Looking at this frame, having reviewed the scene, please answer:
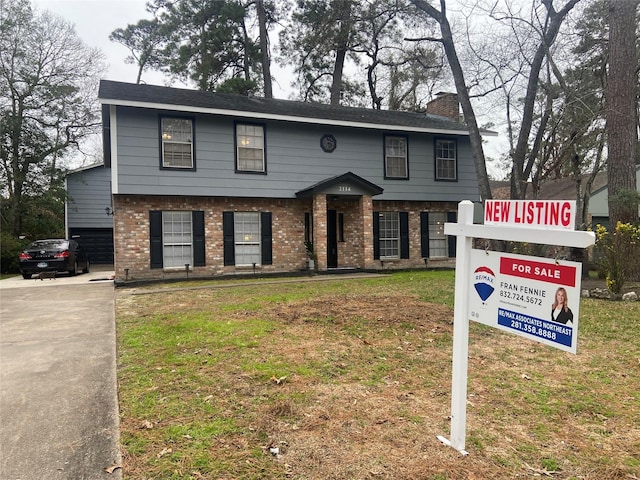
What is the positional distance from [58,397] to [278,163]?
1105 cm

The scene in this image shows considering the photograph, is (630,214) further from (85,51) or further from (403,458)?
(85,51)

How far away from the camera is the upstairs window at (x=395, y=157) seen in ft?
51.0

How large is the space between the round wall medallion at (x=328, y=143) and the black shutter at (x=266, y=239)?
3.24 metres

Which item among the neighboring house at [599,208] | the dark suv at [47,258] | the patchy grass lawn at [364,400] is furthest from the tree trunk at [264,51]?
the neighboring house at [599,208]

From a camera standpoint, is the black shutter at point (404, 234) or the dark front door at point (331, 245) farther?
the black shutter at point (404, 234)

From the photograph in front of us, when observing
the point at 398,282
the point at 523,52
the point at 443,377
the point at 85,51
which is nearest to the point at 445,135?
the point at 523,52

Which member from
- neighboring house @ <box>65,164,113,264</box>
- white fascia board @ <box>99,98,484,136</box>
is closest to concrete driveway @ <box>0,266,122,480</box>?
white fascia board @ <box>99,98,484,136</box>

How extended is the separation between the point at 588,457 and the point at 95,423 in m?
3.50

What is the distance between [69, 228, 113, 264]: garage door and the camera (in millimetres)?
21922

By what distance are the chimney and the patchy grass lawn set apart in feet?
45.6

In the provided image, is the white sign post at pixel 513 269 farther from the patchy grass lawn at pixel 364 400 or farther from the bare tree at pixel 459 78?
A: the bare tree at pixel 459 78

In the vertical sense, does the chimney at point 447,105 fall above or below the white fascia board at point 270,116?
above

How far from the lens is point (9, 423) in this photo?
3203 mm

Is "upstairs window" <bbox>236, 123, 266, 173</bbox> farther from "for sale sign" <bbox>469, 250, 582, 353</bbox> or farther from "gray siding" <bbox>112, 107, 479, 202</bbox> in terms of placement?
"for sale sign" <bbox>469, 250, 582, 353</bbox>
